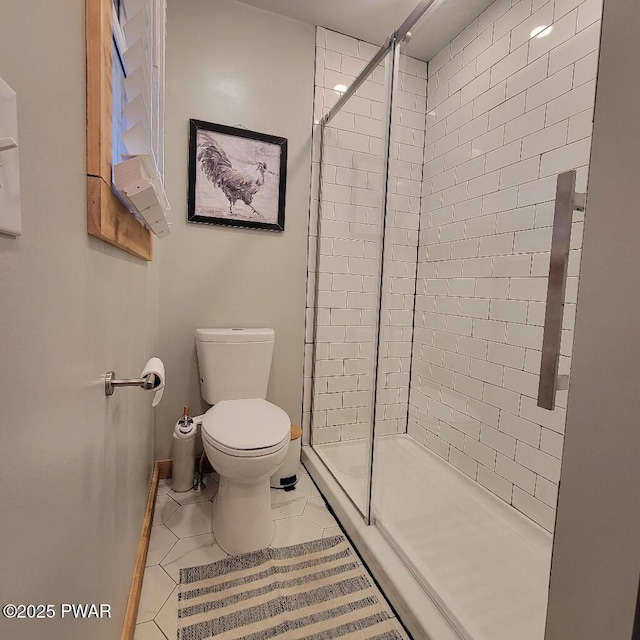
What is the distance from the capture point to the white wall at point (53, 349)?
360mm

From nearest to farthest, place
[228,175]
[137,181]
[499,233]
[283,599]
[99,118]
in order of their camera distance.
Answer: [99,118]
[137,181]
[283,599]
[499,233]
[228,175]

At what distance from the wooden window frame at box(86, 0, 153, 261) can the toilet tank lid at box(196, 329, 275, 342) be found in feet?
3.77

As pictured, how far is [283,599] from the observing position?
1.22m

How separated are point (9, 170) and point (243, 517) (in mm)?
1435

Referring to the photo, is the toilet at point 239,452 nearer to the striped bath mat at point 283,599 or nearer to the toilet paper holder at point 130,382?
the striped bath mat at point 283,599

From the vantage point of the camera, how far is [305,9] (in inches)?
73.6

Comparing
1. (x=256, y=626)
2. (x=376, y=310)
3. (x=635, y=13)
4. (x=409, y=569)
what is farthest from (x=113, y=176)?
(x=409, y=569)

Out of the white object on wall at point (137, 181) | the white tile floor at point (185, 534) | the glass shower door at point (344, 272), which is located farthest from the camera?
the glass shower door at point (344, 272)

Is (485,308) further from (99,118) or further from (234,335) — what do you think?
(99,118)

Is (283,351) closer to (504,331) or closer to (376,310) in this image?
(376,310)

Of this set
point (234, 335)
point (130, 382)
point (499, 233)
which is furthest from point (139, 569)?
point (499, 233)

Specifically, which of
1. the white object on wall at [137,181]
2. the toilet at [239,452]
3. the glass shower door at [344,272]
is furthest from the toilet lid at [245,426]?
the white object on wall at [137,181]

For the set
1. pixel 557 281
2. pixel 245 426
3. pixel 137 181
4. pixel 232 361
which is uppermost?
pixel 137 181

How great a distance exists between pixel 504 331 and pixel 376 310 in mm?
681
